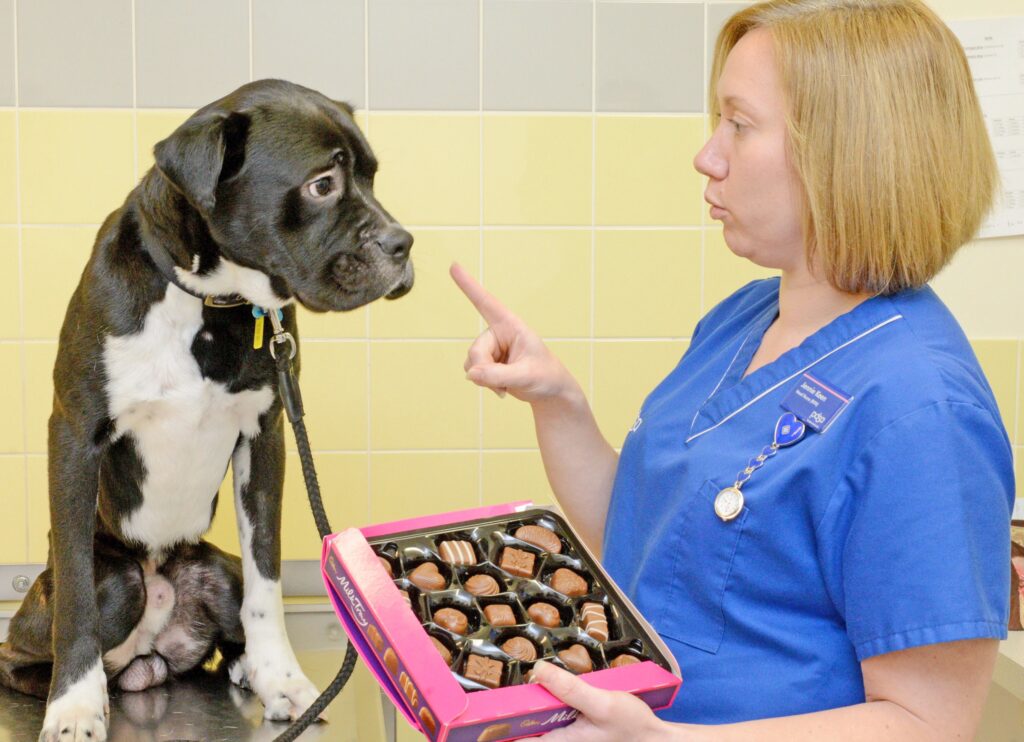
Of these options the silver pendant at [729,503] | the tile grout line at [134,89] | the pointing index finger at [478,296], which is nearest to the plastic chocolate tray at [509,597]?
the silver pendant at [729,503]

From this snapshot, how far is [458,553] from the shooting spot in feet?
2.94

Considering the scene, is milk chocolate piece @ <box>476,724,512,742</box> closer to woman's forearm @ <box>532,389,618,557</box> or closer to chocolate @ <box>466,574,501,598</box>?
chocolate @ <box>466,574,501,598</box>

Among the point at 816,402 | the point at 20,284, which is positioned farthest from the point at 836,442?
the point at 20,284

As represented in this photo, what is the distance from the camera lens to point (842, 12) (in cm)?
94

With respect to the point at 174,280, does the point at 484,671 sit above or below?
below

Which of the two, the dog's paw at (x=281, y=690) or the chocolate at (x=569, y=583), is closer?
the chocolate at (x=569, y=583)

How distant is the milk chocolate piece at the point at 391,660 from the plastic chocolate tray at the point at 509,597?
0.04m

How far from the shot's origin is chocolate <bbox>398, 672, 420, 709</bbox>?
2.48 ft

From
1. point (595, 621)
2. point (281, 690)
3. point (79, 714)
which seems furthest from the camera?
point (281, 690)

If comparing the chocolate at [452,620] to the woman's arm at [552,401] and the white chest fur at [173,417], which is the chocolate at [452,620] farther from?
the white chest fur at [173,417]

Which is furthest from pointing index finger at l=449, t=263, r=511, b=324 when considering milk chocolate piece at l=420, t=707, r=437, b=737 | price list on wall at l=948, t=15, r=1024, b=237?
price list on wall at l=948, t=15, r=1024, b=237

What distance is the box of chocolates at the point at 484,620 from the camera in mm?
753

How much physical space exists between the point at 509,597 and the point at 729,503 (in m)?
0.21

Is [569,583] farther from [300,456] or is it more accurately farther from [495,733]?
[300,456]
